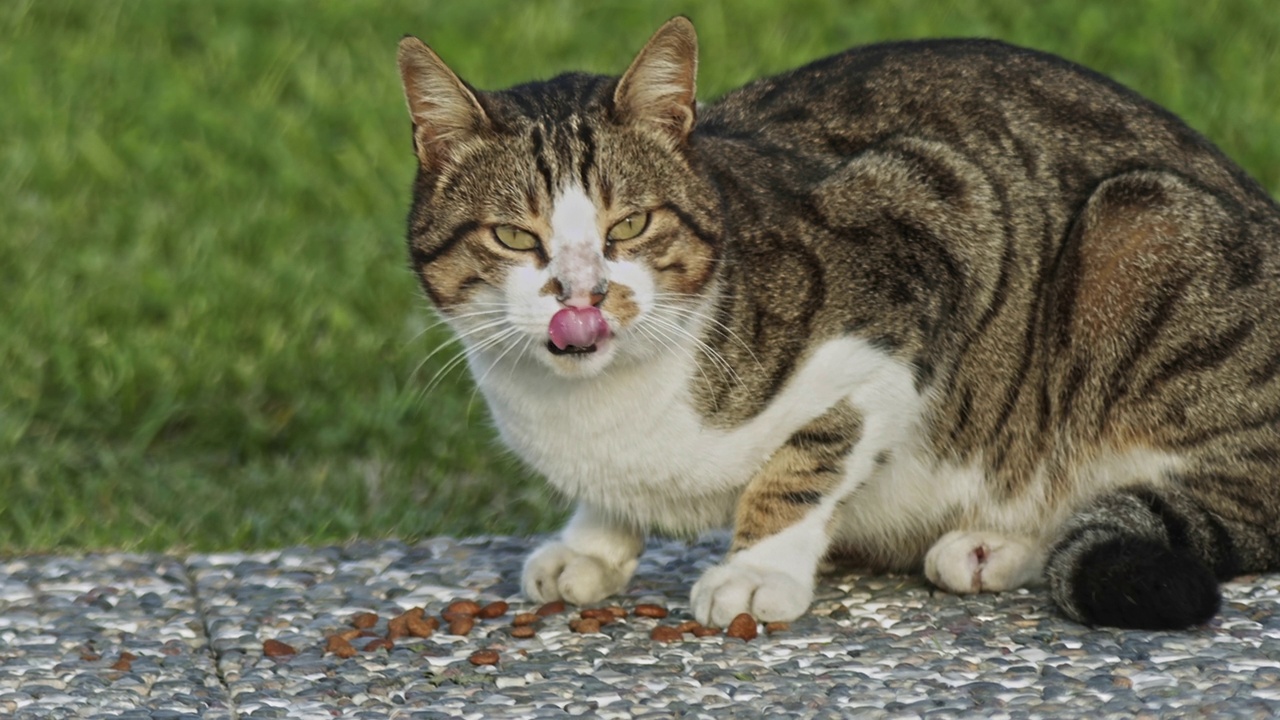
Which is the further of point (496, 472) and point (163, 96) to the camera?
point (163, 96)

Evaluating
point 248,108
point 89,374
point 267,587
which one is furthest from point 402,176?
point 267,587

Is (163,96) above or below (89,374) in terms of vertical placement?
above

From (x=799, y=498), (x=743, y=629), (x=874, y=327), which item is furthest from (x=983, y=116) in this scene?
(x=743, y=629)

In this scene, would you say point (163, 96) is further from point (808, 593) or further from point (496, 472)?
point (808, 593)

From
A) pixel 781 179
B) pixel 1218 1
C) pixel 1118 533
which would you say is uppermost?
pixel 1218 1

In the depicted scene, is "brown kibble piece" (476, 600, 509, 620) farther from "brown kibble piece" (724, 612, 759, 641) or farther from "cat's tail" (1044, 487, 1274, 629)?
"cat's tail" (1044, 487, 1274, 629)

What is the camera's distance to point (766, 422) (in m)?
3.93

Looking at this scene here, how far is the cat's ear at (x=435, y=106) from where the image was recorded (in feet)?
12.1

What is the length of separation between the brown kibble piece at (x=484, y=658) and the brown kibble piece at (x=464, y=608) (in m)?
0.27

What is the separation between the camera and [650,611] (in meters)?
3.97

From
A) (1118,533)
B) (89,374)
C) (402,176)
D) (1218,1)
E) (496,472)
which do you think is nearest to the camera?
(1118,533)

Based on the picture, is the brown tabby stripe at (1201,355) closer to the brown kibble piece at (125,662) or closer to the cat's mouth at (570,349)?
the cat's mouth at (570,349)

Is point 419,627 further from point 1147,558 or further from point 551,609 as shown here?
point 1147,558

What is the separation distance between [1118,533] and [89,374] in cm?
360
